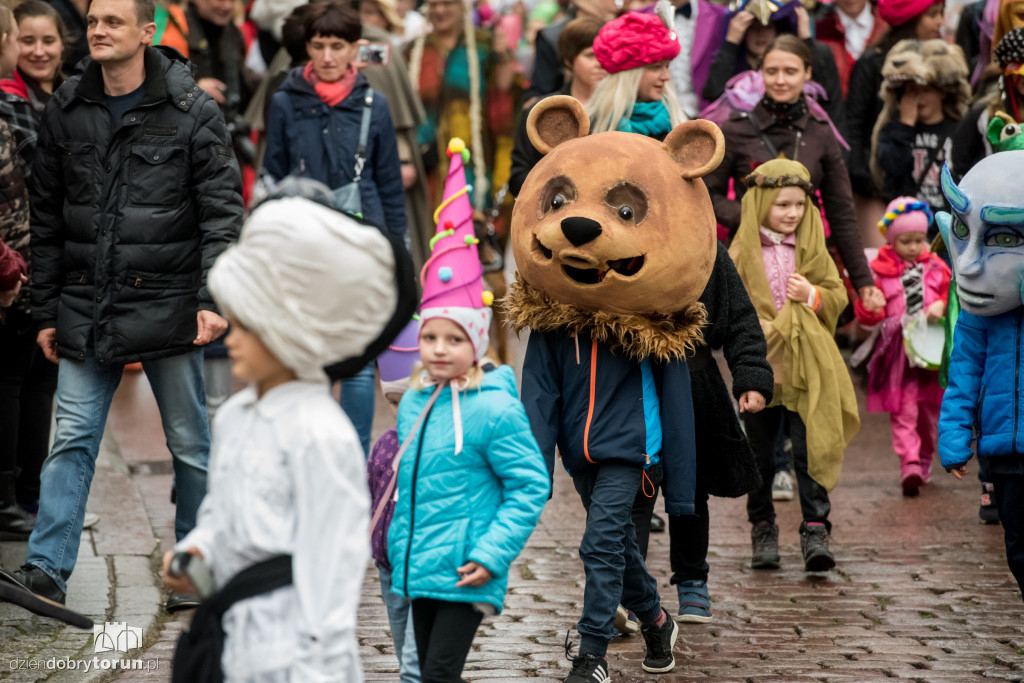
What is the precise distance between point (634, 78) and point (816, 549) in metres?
2.41

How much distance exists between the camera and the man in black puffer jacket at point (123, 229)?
5758 millimetres

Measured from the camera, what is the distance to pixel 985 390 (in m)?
5.38

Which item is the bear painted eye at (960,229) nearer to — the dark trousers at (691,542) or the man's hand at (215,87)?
the dark trousers at (691,542)

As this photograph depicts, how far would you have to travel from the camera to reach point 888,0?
10.5m

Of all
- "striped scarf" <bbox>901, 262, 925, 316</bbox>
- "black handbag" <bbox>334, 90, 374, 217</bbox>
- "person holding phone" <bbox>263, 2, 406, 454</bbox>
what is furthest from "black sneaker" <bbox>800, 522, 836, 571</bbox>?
"black handbag" <bbox>334, 90, 374, 217</bbox>

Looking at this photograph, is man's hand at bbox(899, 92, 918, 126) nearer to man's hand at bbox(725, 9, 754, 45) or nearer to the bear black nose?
man's hand at bbox(725, 9, 754, 45)

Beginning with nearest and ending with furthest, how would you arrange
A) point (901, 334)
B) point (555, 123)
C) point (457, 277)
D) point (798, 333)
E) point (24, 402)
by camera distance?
point (457, 277)
point (555, 123)
point (798, 333)
point (24, 402)
point (901, 334)

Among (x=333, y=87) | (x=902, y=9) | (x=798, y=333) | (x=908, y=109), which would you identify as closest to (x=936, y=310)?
(x=798, y=333)

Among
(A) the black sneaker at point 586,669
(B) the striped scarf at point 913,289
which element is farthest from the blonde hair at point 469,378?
(B) the striped scarf at point 913,289

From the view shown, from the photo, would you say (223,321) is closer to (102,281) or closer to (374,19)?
(102,281)

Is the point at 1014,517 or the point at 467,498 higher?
the point at 467,498

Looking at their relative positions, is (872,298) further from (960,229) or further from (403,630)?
(403,630)

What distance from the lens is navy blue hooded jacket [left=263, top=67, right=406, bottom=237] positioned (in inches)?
303

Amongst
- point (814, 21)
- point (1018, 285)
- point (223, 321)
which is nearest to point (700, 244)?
point (1018, 285)
